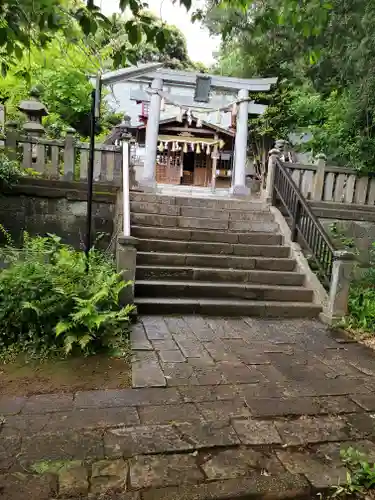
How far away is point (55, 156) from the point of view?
7273mm

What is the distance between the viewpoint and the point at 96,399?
9.74 ft

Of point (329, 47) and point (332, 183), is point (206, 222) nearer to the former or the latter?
point (332, 183)

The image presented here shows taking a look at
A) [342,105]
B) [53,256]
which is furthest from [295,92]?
[53,256]

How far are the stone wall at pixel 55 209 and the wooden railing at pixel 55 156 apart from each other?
216 millimetres

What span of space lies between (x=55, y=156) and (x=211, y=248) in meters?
3.68

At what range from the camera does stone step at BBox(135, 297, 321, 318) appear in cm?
516

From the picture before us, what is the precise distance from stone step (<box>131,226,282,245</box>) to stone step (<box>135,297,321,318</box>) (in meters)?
1.53

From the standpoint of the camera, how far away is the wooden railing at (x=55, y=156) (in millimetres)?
7125

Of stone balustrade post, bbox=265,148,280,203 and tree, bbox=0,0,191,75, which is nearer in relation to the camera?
tree, bbox=0,0,191,75

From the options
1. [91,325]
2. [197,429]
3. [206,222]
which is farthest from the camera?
[206,222]

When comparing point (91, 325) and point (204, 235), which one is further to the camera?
point (204, 235)

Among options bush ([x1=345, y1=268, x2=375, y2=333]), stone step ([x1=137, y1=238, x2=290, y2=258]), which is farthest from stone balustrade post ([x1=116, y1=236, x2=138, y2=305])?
bush ([x1=345, y1=268, x2=375, y2=333])

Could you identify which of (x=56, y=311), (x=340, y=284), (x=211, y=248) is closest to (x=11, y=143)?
(x=211, y=248)

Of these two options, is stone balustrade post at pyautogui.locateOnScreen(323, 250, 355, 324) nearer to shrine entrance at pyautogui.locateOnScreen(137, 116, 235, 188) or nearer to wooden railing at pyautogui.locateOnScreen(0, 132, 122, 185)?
wooden railing at pyautogui.locateOnScreen(0, 132, 122, 185)
